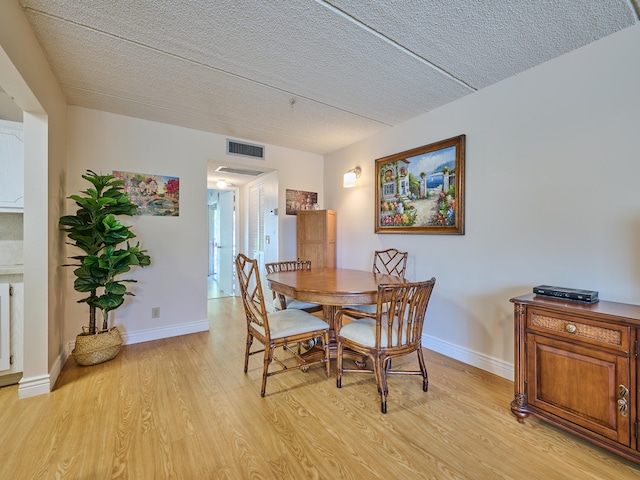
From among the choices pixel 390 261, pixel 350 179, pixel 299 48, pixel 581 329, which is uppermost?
pixel 299 48

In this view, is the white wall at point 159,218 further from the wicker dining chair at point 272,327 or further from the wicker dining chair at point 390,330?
the wicker dining chair at point 390,330

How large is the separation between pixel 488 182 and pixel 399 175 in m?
0.95

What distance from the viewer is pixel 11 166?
7.29 feet

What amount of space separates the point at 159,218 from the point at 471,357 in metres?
3.48

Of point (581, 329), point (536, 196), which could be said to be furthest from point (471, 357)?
point (536, 196)

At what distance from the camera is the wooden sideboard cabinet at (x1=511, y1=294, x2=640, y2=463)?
138cm

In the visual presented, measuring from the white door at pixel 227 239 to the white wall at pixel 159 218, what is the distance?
2.06 m

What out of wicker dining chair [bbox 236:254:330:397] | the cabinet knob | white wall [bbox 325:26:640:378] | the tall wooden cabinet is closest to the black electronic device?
white wall [bbox 325:26:640:378]

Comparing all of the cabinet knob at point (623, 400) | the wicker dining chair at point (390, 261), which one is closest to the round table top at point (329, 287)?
the wicker dining chair at point (390, 261)

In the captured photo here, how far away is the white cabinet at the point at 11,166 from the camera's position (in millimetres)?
2203

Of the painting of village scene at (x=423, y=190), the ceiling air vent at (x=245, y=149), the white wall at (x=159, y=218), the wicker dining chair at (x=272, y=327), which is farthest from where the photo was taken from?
the ceiling air vent at (x=245, y=149)

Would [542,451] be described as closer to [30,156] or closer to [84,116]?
[30,156]

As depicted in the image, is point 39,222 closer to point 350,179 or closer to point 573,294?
point 350,179

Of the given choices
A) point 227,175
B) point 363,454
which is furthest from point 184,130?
point 363,454
